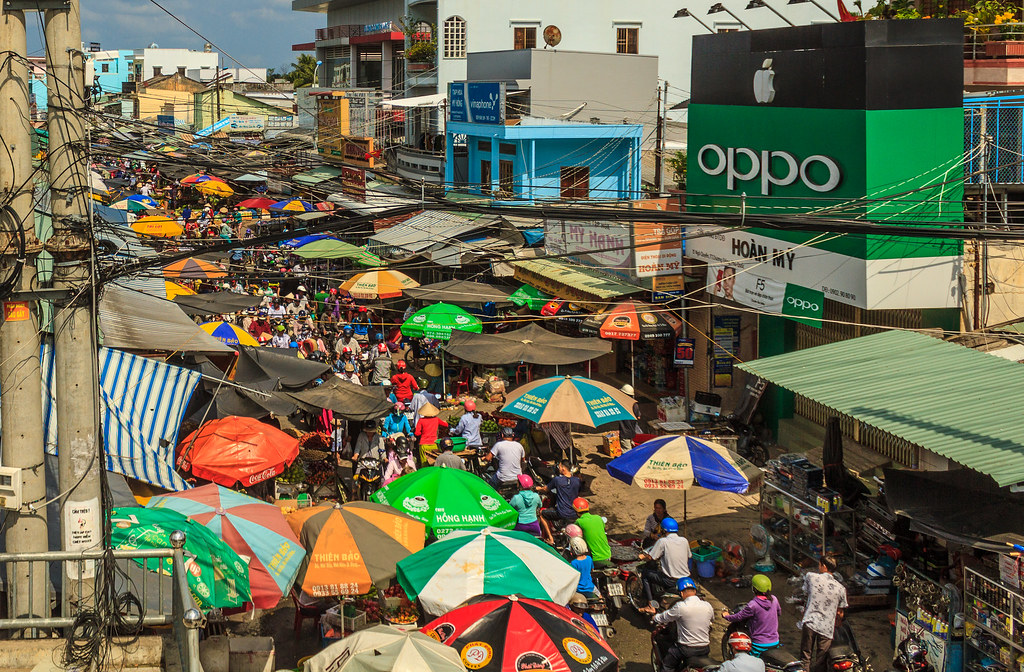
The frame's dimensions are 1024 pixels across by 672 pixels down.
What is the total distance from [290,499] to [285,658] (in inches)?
173

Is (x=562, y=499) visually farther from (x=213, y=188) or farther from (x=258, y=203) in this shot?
(x=213, y=188)

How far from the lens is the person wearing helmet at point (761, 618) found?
9.94 meters

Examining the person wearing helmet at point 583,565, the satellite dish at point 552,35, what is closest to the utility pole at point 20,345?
the person wearing helmet at point 583,565

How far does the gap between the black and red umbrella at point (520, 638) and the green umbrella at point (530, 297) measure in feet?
43.5

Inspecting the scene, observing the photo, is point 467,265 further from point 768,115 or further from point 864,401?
point 864,401

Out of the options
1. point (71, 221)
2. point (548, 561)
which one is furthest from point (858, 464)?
point (71, 221)

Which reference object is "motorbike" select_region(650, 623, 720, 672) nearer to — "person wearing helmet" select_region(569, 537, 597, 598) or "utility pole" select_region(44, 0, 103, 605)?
"person wearing helmet" select_region(569, 537, 597, 598)

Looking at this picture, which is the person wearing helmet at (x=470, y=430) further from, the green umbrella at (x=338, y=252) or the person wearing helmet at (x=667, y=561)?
the green umbrella at (x=338, y=252)

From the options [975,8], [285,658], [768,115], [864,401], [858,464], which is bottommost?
[285,658]

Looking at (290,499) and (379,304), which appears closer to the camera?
(290,499)

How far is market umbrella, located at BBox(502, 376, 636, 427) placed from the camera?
15.2m

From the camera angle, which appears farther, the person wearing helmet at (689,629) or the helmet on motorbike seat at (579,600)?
the helmet on motorbike seat at (579,600)

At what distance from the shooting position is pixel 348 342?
23.5 meters

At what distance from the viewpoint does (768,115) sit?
58.3 feet
